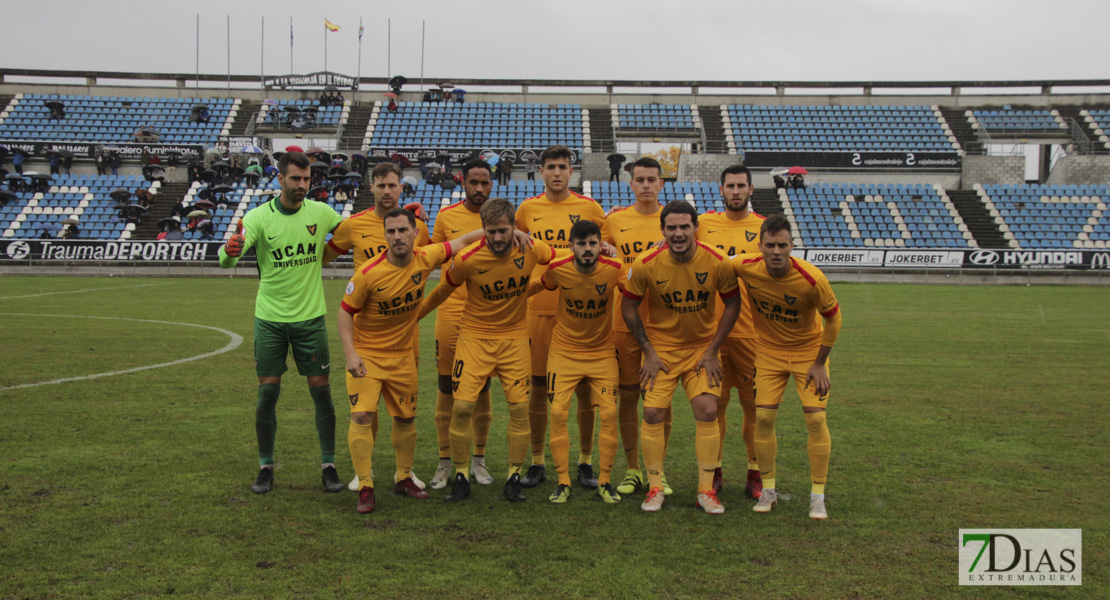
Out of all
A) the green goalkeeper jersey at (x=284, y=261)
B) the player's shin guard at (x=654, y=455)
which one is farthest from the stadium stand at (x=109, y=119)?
the player's shin guard at (x=654, y=455)

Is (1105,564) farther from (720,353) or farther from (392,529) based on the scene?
(392,529)

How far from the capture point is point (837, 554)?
179 inches

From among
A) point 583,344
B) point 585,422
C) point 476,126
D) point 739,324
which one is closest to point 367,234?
point 583,344

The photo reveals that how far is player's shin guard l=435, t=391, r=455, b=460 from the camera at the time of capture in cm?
627

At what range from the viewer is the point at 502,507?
5473 millimetres

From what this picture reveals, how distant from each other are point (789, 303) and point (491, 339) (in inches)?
85.6

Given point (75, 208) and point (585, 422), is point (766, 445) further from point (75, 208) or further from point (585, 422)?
point (75, 208)

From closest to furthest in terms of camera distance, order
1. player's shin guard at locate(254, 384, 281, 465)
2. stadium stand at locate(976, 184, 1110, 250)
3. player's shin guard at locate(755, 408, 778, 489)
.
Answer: player's shin guard at locate(755, 408, 778, 489) < player's shin guard at locate(254, 384, 281, 465) < stadium stand at locate(976, 184, 1110, 250)

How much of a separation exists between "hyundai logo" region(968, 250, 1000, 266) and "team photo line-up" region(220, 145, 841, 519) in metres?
29.7

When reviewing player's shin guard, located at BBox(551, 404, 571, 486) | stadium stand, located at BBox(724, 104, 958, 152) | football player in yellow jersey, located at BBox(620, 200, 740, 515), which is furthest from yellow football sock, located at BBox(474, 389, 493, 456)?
stadium stand, located at BBox(724, 104, 958, 152)

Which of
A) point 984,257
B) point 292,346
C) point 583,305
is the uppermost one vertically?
point 984,257

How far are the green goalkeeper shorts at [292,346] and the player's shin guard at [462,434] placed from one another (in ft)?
3.53

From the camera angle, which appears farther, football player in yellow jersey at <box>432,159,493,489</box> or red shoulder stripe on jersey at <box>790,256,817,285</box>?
football player in yellow jersey at <box>432,159,493,489</box>

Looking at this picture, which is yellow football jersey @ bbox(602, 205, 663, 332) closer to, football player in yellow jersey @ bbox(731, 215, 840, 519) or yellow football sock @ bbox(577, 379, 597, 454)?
yellow football sock @ bbox(577, 379, 597, 454)
